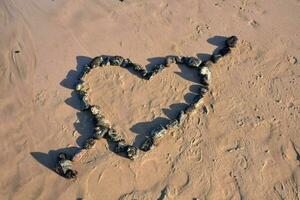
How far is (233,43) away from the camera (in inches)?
408

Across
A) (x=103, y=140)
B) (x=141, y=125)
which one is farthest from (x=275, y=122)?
(x=103, y=140)

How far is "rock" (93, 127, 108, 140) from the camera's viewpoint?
9219mm

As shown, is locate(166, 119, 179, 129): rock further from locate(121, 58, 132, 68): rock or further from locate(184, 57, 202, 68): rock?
locate(121, 58, 132, 68): rock

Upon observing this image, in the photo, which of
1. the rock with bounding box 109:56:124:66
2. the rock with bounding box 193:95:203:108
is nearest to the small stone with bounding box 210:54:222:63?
the rock with bounding box 193:95:203:108

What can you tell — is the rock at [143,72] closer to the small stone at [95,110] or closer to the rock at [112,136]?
the small stone at [95,110]

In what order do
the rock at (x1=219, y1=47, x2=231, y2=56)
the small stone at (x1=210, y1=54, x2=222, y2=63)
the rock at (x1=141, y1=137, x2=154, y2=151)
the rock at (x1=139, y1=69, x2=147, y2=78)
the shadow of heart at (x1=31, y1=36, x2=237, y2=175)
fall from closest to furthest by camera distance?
the rock at (x1=141, y1=137, x2=154, y2=151)
the shadow of heart at (x1=31, y1=36, x2=237, y2=175)
the rock at (x1=139, y1=69, x2=147, y2=78)
the small stone at (x1=210, y1=54, x2=222, y2=63)
the rock at (x1=219, y1=47, x2=231, y2=56)

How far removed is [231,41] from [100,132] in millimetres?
3707

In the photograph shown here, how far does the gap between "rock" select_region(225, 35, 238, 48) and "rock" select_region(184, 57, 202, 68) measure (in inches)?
A: 33.3

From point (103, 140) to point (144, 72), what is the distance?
184 centimetres

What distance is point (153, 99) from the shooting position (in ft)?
32.1

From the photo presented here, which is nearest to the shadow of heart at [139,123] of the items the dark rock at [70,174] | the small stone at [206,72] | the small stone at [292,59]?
the small stone at [206,72]

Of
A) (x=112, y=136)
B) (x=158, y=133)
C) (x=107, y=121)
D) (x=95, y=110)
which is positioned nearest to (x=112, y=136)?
(x=112, y=136)

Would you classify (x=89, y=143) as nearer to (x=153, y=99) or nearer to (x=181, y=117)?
(x=153, y=99)

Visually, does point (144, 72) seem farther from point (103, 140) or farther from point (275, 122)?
point (275, 122)
